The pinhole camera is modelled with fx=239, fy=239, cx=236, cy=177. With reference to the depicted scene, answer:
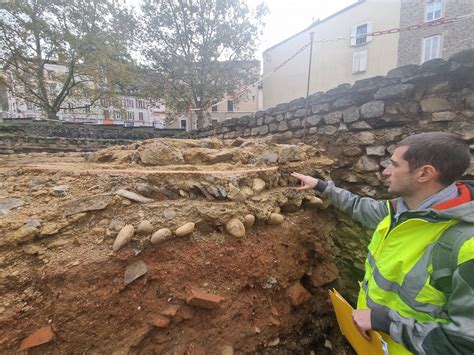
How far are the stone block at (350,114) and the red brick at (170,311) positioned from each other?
9.15ft

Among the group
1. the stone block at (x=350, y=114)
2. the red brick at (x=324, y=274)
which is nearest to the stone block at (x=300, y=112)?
the stone block at (x=350, y=114)

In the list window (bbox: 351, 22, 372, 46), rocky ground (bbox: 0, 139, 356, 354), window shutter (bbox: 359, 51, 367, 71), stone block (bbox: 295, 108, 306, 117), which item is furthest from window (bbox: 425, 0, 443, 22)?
rocky ground (bbox: 0, 139, 356, 354)

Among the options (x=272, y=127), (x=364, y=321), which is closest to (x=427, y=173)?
(x=364, y=321)

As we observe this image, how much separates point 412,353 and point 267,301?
95cm

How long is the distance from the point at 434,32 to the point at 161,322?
54.2 feet

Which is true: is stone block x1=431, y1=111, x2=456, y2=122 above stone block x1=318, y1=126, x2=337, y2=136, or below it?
above

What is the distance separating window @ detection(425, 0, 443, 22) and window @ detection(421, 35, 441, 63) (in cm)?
101

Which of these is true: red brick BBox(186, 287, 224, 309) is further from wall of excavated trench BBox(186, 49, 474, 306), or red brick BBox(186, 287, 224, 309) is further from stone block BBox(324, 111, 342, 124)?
stone block BBox(324, 111, 342, 124)

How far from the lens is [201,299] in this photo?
4.94 ft

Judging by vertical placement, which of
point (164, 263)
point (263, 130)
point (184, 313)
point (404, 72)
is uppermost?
point (404, 72)

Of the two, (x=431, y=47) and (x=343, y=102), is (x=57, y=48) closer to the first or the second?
(x=343, y=102)

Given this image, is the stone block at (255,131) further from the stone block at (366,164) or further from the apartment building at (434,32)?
the apartment building at (434,32)

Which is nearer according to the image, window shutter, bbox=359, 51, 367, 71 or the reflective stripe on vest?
the reflective stripe on vest

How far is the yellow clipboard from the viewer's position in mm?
1245
